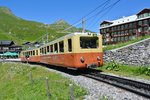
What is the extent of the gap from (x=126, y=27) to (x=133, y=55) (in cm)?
5996

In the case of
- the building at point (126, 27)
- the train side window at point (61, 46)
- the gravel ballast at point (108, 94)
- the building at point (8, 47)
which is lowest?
the gravel ballast at point (108, 94)

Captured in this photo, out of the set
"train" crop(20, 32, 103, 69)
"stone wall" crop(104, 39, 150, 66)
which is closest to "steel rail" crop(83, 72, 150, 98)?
"train" crop(20, 32, 103, 69)

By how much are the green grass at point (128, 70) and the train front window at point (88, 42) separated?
271 centimetres

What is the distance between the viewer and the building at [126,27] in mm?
73438

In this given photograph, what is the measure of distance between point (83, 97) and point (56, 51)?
38.6 feet

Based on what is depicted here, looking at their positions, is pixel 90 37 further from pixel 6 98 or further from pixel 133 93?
pixel 133 93

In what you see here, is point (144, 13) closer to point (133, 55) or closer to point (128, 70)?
point (133, 55)

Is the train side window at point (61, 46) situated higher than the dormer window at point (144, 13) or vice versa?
the dormer window at point (144, 13)

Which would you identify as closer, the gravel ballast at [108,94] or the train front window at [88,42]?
the gravel ballast at [108,94]

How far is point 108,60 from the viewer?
2539 cm

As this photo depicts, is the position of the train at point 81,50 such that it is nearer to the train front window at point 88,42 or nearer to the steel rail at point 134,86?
the train front window at point 88,42

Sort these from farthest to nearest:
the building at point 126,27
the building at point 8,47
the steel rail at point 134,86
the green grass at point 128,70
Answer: the building at point 8,47 → the building at point 126,27 → the green grass at point 128,70 → the steel rail at point 134,86

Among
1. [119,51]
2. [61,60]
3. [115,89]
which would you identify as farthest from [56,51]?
[115,89]

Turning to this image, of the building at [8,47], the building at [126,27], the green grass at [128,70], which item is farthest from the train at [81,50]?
the building at [8,47]
